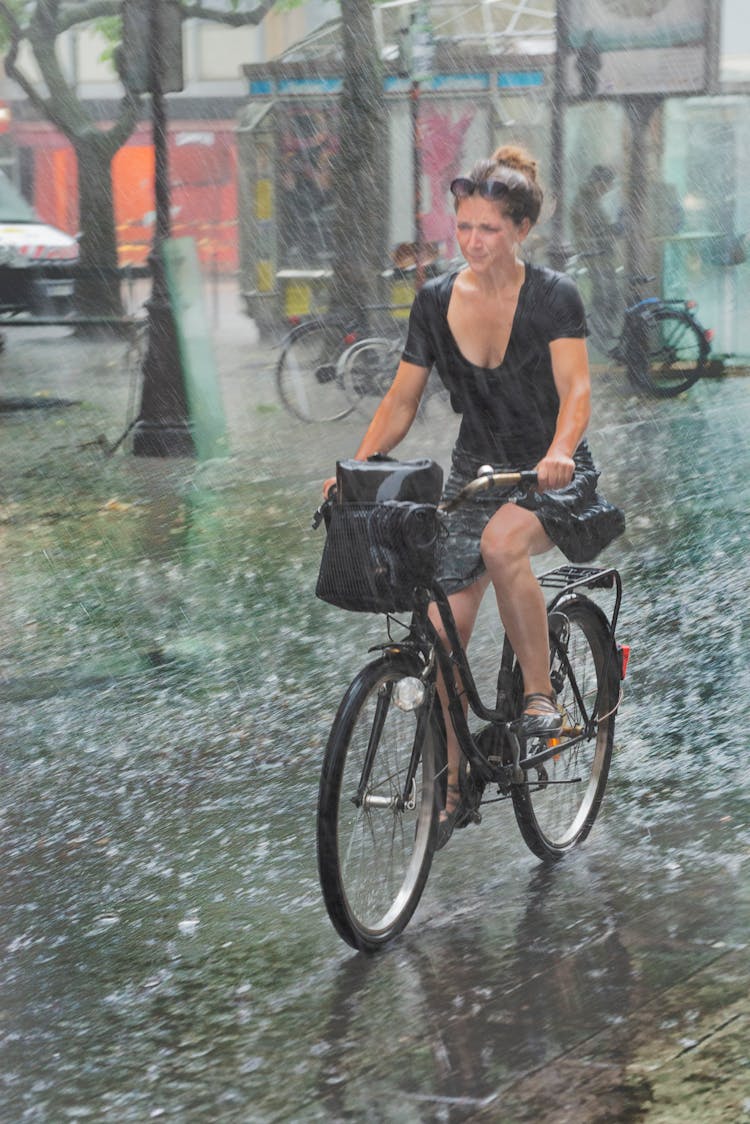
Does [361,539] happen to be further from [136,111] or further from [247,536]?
[136,111]

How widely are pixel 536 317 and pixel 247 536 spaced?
18.5 ft

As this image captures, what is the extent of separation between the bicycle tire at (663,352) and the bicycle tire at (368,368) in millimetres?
2621

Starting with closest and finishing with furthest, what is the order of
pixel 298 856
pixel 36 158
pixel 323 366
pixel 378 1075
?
pixel 378 1075 < pixel 298 856 < pixel 323 366 < pixel 36 158

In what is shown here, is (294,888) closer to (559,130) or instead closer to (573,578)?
(573,578)

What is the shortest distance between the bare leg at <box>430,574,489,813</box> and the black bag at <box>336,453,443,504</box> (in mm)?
371

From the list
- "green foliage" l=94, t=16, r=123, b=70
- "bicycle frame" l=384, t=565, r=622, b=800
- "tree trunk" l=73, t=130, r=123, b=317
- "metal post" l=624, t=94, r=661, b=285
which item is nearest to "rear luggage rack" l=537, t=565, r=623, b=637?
"bicycle frame" l=384, t=565, r=622, b=800

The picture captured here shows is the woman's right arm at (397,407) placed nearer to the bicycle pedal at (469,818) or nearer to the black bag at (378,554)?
the black bag at (378,554)

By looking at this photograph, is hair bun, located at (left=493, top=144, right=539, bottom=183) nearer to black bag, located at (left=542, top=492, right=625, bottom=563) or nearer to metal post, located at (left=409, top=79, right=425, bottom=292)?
black bag, located at (left=542, top=492, right=625, bottom=563)

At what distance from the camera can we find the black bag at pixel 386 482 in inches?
168

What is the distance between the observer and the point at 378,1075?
12.2 ft

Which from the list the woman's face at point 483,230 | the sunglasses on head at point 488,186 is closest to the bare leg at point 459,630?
the woman's face at point 483,230

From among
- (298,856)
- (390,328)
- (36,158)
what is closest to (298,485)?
(390,328)

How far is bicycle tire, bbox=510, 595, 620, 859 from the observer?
492 centimetres

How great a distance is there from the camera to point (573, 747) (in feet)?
17.0
